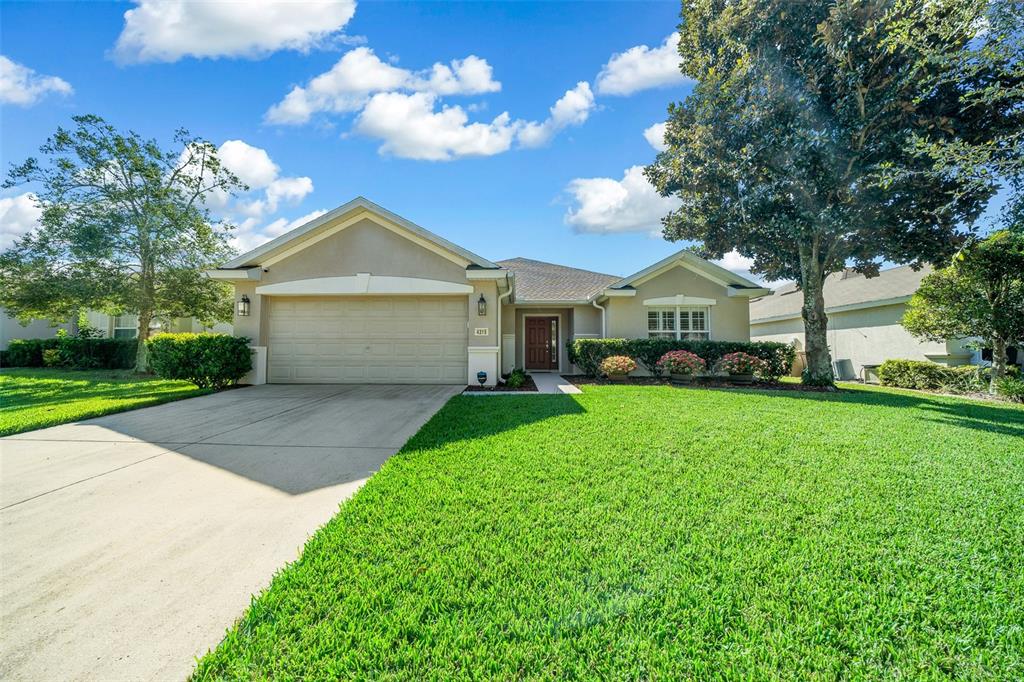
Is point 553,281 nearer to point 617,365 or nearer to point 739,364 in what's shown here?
point 617,365

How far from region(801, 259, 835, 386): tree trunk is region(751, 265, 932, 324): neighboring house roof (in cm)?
301

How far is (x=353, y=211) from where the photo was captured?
34.2ft

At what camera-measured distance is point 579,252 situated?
72.1ft

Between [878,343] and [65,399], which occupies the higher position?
[878,343]

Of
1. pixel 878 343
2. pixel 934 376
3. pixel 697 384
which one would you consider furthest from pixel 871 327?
pixel 697 384

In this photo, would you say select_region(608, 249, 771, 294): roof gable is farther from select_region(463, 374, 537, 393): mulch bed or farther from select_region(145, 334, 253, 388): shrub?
select_region(145, 334, 253, 388): shrub

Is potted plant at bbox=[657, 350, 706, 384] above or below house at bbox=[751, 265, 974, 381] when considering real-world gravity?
below

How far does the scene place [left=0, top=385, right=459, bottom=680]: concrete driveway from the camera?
187cm

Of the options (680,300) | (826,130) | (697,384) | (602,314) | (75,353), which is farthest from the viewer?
(75,353)

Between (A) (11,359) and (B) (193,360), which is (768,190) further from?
(A) (11,359)

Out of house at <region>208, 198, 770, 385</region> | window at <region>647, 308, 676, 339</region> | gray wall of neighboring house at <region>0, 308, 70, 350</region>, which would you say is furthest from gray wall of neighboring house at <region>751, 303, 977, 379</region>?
gray wall of neighboring house at <region>0, 308, 70, 350</region>

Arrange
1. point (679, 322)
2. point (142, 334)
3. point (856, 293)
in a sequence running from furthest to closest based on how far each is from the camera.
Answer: point (856, 293) → point (142, 334) → point (679, 322)

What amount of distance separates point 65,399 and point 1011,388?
2166 centimetres

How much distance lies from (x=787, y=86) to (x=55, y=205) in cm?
2265
